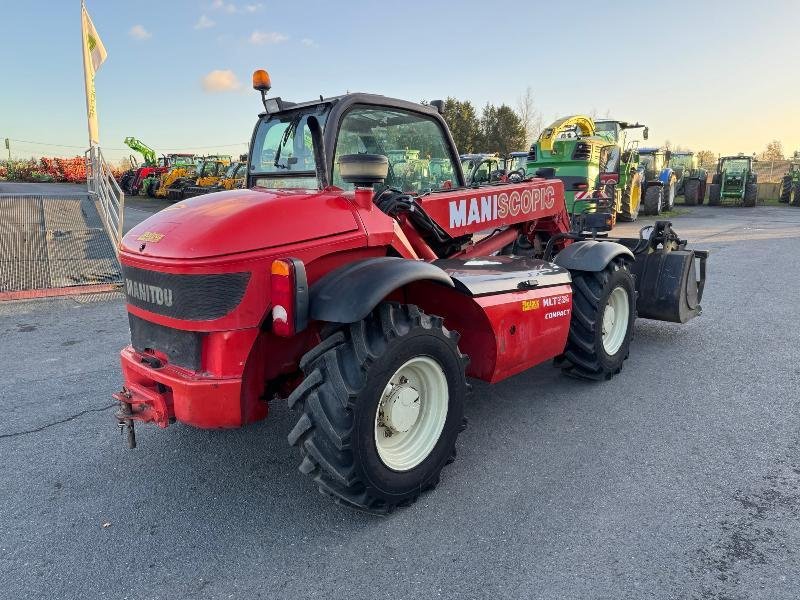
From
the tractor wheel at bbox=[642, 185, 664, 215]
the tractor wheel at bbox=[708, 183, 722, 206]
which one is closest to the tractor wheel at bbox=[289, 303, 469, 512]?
the tractor wheel at bbox=[642, 185, 664, 215]

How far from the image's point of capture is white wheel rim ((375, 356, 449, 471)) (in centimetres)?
289

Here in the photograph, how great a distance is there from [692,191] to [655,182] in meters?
6.89

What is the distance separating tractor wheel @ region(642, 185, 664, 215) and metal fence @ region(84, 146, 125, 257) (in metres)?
16.8

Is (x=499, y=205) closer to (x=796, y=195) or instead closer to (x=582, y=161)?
(x=582, y=161)

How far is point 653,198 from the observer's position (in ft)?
65.0

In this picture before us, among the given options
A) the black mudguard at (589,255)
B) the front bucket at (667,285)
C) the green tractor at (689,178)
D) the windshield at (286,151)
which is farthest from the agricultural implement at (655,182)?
the windshield at (286,151)

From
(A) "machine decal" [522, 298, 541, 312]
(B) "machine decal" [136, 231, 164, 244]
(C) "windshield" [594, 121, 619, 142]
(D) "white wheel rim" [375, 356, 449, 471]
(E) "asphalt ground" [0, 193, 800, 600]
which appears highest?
(C) "windshield" [594, 121, 619, 142]

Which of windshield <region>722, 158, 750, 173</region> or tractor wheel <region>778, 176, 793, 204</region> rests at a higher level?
windshield <region>722, 158, 750, 173</region>

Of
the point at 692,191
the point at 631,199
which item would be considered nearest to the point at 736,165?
Result: the point at 692,191

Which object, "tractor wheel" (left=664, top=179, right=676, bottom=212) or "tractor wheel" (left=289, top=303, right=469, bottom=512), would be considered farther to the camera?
"tractor wheel" (left=664, top=179, right=676, bottom=212)

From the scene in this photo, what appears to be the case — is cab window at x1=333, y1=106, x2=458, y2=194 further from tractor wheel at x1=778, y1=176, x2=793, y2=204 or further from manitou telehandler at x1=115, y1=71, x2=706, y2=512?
tractor wheel at x1=778, y1=176, x2=793, y2=204

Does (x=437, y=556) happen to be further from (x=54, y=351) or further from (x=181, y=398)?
(x=54, y=351)

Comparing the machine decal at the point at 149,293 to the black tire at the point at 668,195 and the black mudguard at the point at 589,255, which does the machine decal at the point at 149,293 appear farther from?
the black tire at the point at 668,195

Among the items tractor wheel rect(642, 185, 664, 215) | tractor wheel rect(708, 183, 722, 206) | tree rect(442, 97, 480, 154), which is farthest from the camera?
tree rect(442, 97, 480, 154)
